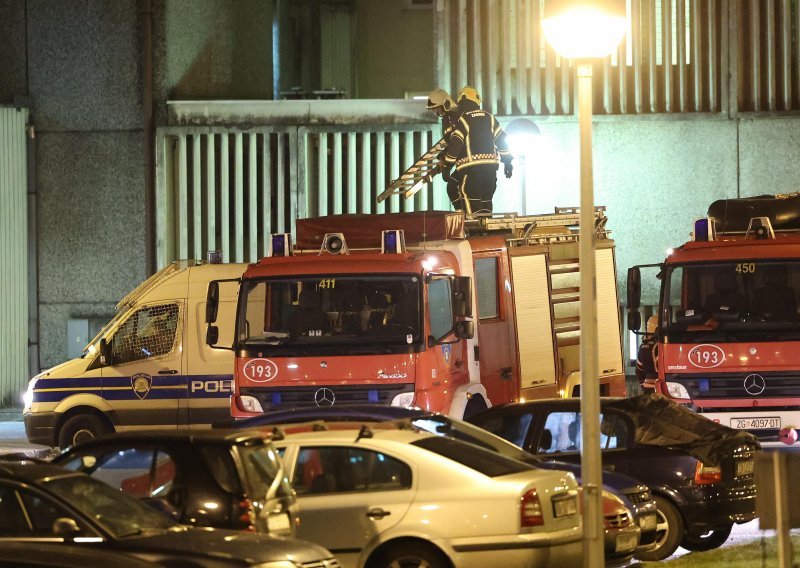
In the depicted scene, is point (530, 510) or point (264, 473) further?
point (530, 510)

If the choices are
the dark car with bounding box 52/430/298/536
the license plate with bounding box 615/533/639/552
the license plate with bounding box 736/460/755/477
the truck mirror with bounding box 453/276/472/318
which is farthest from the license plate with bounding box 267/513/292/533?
the truck mirror with bounding box 453/276/472/318

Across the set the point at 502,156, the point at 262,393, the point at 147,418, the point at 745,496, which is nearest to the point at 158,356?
the point at 147,418

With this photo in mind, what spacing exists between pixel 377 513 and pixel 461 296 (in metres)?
5.68

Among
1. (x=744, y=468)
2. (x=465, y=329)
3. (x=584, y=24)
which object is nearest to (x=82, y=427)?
(x=465, y=329)

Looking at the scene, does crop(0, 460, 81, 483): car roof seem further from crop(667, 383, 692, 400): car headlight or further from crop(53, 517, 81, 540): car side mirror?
crop(667, 383, 692, 400): car headlight

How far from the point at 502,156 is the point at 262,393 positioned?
19.4 ft

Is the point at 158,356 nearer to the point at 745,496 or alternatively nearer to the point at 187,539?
the point at 745,496

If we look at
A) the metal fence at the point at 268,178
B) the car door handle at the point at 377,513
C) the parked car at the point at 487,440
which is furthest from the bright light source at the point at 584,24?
the metal fence at the point at 268,178

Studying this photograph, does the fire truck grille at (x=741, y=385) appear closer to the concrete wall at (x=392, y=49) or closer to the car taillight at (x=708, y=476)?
the car taillight at (x=708, y=476)

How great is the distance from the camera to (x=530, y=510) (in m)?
9.77

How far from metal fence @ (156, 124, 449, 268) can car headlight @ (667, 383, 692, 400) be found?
348 inches

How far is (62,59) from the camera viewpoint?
25578 mm

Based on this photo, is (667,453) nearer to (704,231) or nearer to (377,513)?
(377,513)

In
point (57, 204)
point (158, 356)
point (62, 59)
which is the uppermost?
point (62, 59)
